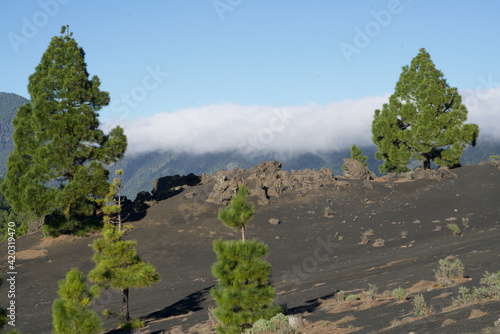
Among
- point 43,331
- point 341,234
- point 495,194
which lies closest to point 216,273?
point 43,331

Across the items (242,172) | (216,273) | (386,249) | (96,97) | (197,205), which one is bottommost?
(386,249)

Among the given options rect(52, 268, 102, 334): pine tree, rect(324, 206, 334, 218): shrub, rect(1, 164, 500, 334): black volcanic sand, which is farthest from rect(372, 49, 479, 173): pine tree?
rect(52, 268, 102, 334): pine tree

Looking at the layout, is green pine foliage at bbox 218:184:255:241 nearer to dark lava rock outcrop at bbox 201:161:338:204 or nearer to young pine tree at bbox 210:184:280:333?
young pine tree at bbox 210:184:280:333

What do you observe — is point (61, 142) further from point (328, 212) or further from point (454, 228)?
point (454, 228)

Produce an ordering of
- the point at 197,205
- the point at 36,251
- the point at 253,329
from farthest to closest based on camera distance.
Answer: the point at 197,205 < the point at 36,251 < the point at 253,329

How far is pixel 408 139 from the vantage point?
1836 inches

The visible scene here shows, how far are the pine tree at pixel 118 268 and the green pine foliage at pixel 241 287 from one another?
18.8ft

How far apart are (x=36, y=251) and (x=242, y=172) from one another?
66.3 ft

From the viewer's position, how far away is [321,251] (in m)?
28.0

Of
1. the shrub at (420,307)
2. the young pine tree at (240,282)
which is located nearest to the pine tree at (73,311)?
the young pine tree at (240,282)

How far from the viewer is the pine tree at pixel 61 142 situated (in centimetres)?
3055

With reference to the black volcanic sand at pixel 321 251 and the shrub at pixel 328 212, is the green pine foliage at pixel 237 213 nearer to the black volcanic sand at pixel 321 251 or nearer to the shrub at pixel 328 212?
the black volcanic sand at pixel 321 251

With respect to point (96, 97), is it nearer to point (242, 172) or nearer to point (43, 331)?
point (242, 172)

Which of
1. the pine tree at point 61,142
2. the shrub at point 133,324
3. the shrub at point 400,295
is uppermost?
the pine tree at point 61,142
